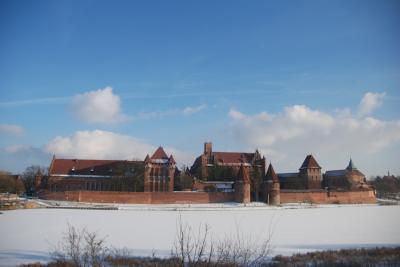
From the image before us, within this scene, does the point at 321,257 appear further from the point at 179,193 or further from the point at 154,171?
the point at 154,171

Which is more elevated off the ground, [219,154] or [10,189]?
[219,154]

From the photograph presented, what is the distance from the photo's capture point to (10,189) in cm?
5175

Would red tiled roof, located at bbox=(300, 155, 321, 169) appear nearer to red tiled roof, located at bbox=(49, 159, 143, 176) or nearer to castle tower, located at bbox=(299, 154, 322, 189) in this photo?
castle tower, located at bbox=(299, 154, 322, 189)

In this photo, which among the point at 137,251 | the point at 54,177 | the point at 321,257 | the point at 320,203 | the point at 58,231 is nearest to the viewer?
the point at 321,257

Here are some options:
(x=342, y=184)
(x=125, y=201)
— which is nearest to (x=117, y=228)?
(x=125, y=201)

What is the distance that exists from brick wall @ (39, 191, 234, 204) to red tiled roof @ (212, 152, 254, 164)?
1369cm

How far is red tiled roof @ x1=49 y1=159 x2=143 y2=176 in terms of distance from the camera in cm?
5638

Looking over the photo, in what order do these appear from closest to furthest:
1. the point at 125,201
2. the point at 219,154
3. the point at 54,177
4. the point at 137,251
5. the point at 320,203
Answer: the point at 137,251, the point at 125,201, the point at 320,203, the point at 54,177, the point at 219,154

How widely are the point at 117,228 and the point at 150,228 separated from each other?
177 cm

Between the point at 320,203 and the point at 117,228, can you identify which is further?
the point at 320,203

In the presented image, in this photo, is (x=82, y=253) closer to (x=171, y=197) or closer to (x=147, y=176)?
(x=171, y=197)

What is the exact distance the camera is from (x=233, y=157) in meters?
63.8

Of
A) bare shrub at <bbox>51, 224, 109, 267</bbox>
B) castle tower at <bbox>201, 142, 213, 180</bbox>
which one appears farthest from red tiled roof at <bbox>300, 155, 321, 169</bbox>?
bare shrub at <bbox>51, 224, 109, 267</bbox>

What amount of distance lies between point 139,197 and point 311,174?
95.4ft
